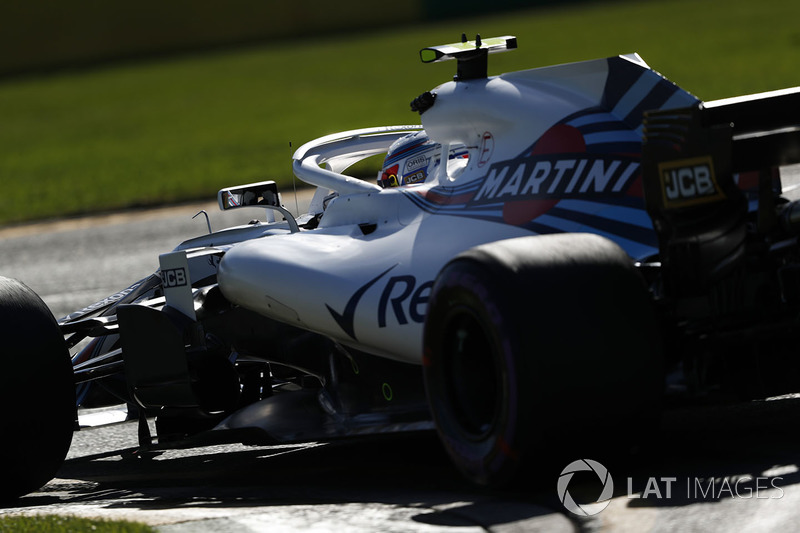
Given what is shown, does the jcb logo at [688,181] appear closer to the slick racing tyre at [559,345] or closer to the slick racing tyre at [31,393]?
the slick racing tyre at [559,345]

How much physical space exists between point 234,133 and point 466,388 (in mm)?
28125

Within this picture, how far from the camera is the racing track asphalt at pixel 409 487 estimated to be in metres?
3.78

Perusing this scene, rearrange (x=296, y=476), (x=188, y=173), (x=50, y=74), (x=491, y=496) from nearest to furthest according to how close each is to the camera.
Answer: (x=491, y=496)
(x=296, y=476)
(x=188, y=173)
(x=50, y=74)

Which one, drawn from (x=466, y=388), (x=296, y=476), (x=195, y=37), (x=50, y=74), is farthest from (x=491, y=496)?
(x=195, y=37)

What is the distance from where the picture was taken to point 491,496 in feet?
13.7

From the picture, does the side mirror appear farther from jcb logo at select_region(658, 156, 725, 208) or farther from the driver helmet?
jcb logo at select_region(658, 156, 725, 208)

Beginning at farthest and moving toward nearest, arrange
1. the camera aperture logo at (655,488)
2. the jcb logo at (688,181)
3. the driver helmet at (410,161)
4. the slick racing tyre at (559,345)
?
the driver helmet at (410,161), the jcb logo at (688,181), the camera aperture logo at (655,488), the slick racing tyre at (559,345)

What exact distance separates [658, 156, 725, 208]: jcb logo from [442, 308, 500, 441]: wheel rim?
0.73m

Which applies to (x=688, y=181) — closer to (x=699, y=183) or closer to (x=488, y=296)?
(x=699, y=183)

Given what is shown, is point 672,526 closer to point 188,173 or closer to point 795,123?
point 795,123

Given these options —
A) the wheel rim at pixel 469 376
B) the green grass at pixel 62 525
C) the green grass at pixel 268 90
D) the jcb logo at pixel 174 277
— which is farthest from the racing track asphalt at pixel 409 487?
the green grass at pixel 268 90

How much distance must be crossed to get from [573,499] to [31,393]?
253cm

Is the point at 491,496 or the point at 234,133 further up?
the point at 234,133

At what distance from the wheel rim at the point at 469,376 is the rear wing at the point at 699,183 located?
2.14ft
